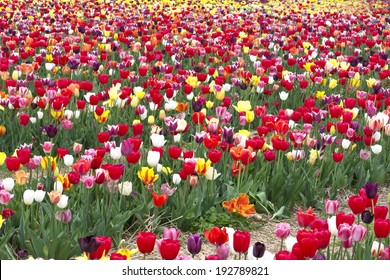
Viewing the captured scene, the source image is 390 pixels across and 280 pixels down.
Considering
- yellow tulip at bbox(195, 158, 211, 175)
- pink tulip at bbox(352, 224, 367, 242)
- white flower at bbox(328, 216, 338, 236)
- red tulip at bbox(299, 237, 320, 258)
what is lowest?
yellow tulip at bbox(195, 158, 211, 175)

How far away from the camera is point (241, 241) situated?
8.33 ft

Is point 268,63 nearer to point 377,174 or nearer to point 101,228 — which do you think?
point 377,174

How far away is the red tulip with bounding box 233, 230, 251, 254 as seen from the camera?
8.30ft

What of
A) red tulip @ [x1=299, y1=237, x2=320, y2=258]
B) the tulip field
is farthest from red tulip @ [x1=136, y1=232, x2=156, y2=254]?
red tulip @ [x1=299, y1=237, x2=320, y2=258]

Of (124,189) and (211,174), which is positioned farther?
(211,174)

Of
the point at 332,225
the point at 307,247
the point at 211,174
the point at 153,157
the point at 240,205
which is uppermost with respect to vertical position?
the point at 307,247

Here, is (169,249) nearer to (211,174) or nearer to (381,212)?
(381,212)

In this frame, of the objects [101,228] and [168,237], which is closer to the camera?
[168,237]

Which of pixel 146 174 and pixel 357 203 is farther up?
pixel 357 203

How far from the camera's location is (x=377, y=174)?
485 cm

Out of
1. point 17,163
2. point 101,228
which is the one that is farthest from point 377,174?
point 17,163

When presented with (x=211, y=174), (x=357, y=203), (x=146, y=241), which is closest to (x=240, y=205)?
(x=211, y=174)

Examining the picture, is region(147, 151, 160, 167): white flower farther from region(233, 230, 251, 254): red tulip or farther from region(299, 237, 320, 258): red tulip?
region(299, 237, 320, 258): red tulip

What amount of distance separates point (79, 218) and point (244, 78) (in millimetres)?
3667
